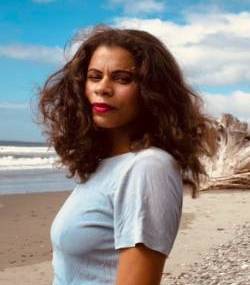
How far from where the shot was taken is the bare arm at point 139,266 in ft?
5.61

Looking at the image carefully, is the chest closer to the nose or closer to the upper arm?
the upper arm

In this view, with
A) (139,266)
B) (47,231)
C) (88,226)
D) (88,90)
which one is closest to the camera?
(139,266)

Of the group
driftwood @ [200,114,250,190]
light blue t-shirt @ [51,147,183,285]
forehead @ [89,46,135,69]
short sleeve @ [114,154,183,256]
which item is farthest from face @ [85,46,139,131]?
driftwood @ [200,114,250,190]

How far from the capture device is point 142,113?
6.49 ft

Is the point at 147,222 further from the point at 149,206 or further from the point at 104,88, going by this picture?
the point at 104,88

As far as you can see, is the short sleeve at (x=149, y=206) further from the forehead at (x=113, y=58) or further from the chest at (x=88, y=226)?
the forehead at (x=113, y=58)

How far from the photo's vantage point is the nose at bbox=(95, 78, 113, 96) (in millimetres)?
1961

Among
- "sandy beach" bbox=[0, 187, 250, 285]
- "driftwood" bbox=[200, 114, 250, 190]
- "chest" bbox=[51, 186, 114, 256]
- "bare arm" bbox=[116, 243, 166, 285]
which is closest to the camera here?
"bare arm" bbox=[116, 243, 166, 285]

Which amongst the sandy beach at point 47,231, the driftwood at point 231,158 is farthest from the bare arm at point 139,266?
the driftwood at point 231,158

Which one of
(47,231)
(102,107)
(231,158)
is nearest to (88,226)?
(102,107)

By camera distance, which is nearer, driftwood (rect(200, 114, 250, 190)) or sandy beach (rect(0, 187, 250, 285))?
sandy beach (rect(0, 187, 250, 285))

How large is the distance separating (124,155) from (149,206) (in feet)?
0.86

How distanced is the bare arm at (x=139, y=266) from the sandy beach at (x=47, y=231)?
4432 millimetres

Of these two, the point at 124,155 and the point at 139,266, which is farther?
the point at 124,155
